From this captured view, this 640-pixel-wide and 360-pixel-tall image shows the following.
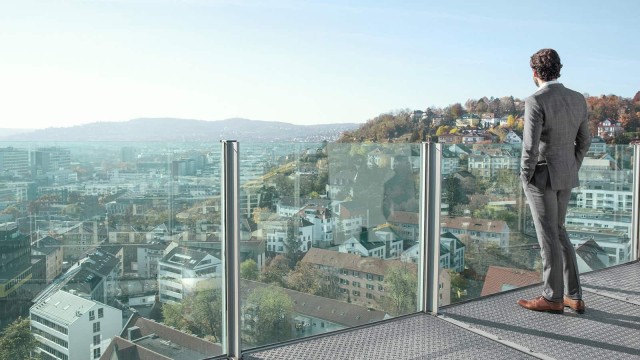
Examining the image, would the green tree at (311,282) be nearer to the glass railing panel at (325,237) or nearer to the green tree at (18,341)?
the glass railing panel at (325,237)

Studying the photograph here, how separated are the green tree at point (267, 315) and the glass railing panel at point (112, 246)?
167 mm

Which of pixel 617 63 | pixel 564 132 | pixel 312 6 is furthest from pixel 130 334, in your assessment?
pixel 617 63

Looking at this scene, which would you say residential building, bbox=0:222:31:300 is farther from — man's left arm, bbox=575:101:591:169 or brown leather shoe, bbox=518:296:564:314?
man's left arm, bbox=575:101:591:169

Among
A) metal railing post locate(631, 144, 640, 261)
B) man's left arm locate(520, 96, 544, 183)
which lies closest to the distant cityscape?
man's left arm locate(520, 96, 544, 183)

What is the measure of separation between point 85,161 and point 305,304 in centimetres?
132

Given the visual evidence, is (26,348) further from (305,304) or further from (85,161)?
(305,304)

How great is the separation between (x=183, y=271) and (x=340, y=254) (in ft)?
2.99

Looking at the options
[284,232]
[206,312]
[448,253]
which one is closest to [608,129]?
[448,253]

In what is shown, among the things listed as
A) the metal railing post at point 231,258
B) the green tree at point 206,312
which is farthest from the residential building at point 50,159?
the green tree at point 206,312

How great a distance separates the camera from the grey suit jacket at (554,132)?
9.78ft

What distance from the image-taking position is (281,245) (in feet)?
8.76

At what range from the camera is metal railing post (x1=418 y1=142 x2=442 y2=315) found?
3215 mm

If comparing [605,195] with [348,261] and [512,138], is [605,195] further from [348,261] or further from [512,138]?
[348,261]

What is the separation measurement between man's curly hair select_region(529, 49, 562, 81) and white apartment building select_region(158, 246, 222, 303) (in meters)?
2.19
